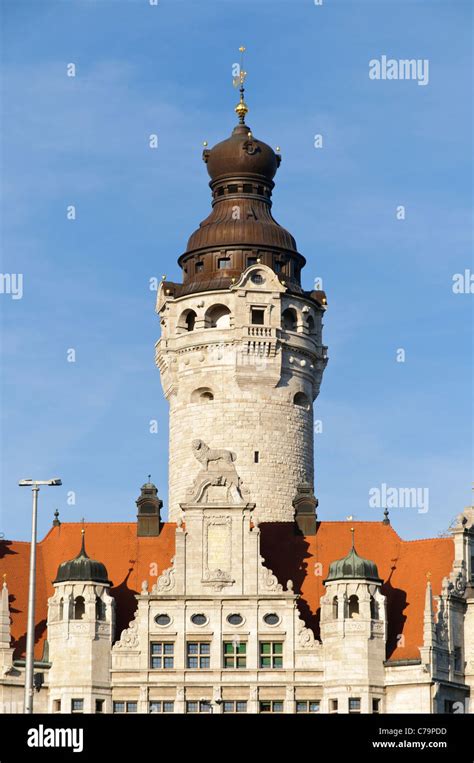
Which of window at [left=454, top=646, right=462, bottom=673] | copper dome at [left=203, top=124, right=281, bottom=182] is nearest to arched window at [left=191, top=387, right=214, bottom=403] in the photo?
copper dome at [left=203, top=124, right=281, bottom=182]

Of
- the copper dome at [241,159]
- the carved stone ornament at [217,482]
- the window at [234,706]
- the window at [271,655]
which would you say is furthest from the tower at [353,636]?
the copper dome at [241,159]

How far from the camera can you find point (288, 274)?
349 feet

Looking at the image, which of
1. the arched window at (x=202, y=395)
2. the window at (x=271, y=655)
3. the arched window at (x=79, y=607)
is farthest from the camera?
the arched window at (x=202, y=395)

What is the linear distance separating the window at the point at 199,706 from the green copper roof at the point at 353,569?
8.47m

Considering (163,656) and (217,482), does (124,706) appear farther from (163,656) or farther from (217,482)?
(217,482)

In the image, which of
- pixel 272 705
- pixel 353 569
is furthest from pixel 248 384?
pixel 272 705

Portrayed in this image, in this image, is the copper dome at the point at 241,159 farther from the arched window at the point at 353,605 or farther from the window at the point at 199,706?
the window at the point at 199,706

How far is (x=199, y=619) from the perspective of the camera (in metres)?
90.7

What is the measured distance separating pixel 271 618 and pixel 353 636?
4229 millimetres

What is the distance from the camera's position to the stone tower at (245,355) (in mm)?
102125
